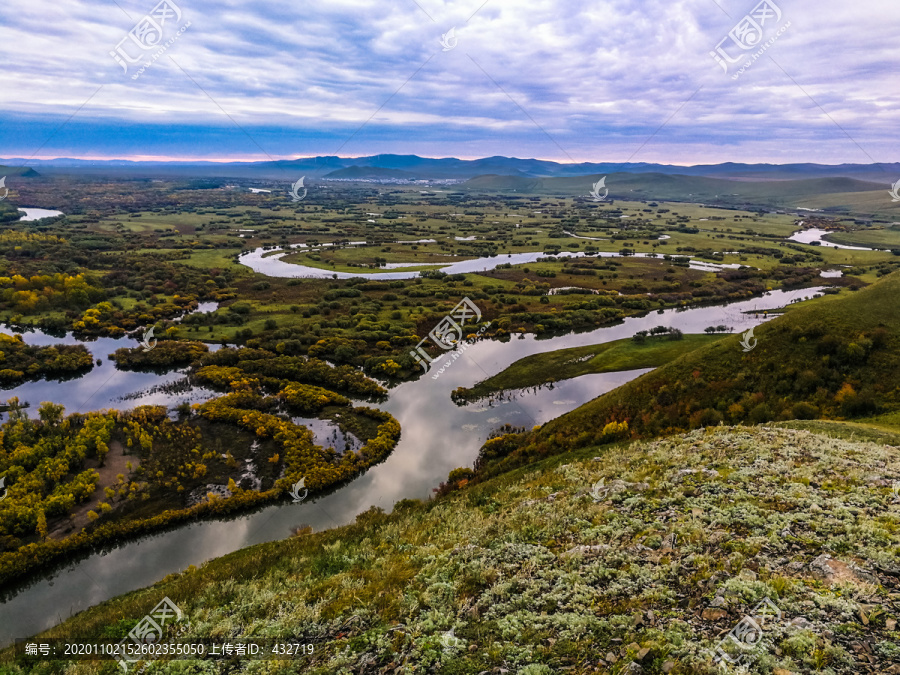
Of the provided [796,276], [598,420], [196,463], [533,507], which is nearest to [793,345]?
[598,420]

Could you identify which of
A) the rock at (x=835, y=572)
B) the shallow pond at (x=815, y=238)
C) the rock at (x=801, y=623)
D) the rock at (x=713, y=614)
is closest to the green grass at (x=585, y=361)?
the rock at (x=835, y=572)

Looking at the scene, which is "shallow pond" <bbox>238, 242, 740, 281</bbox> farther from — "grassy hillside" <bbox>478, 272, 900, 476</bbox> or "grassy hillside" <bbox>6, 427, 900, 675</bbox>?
"grassy hillside" <bbox>6, 427, 900, 675</bbox>

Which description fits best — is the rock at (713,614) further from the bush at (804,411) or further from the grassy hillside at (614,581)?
the bush at (804,411)

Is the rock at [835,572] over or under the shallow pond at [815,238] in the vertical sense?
under

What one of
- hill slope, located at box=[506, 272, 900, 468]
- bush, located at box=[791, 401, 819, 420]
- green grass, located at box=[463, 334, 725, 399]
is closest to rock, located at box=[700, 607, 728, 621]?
hill slope, located at box=[506, 272, 900, 468]

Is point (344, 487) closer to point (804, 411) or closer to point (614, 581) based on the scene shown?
point (614, 581)

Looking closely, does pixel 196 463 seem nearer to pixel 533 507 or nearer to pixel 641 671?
pixel 533 507
